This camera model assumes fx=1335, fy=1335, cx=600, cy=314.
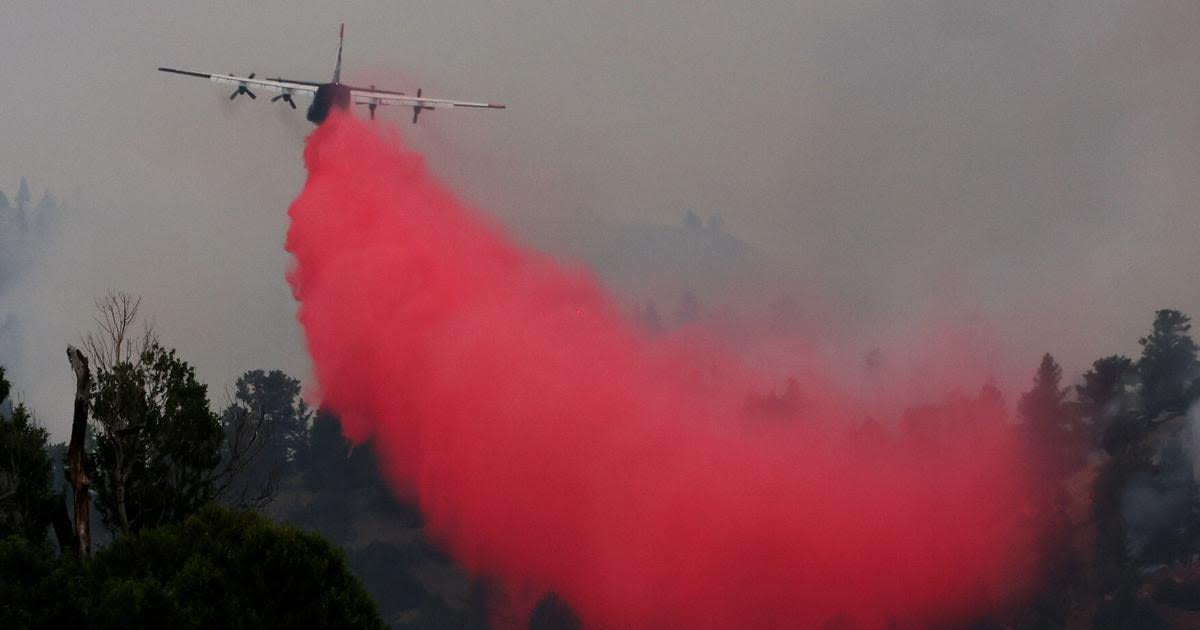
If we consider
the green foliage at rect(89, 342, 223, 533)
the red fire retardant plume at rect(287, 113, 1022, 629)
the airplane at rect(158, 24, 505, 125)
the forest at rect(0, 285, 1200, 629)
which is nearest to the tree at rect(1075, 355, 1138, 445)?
the forest at rect(0, 285, 1200, 629)

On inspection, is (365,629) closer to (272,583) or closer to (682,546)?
(272,583)

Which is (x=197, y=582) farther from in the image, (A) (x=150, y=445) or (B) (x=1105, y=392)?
(B) (x=1105, y=392)

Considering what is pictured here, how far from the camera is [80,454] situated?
142 ft

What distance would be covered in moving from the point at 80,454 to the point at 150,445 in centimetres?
267

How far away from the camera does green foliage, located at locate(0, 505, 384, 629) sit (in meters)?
38.5

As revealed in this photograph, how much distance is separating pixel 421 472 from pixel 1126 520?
→ 2724 inches

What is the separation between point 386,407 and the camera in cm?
11512

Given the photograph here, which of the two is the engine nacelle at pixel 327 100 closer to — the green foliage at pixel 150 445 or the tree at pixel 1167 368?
the green foliage at pixel 150 445

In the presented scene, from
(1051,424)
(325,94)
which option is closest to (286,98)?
(325,94)

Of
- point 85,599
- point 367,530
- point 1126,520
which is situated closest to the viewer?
point 85,599

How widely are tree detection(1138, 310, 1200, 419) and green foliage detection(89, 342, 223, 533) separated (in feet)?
380

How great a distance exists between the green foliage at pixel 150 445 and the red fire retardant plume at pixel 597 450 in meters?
52.4

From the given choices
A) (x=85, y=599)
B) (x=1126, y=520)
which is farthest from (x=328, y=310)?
(x=1126, y=520)

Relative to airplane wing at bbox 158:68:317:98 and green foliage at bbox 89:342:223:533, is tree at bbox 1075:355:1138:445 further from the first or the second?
green foliage at bbox 89:342:223:533
